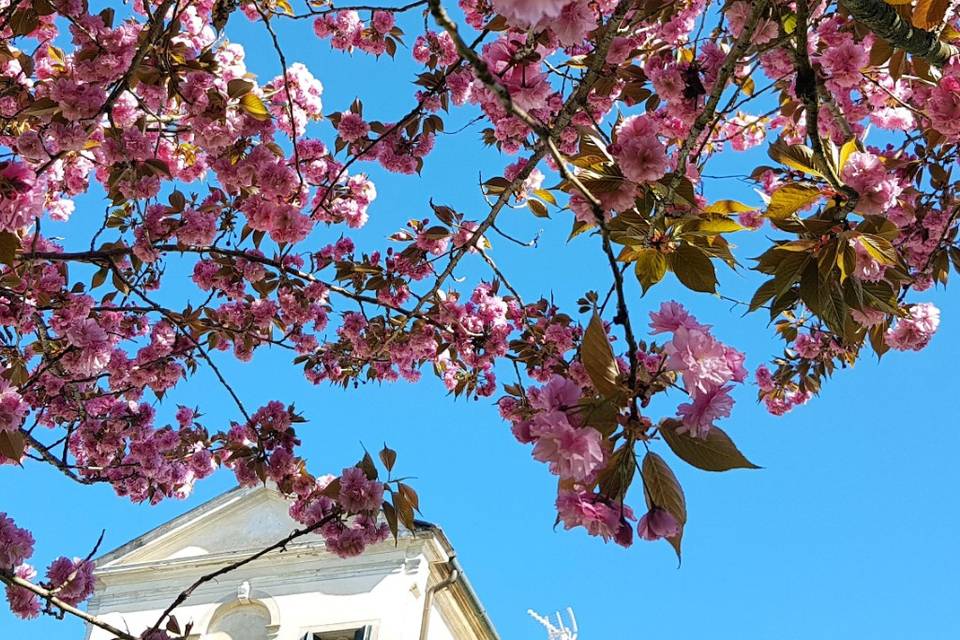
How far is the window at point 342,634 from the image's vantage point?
8883 millimetres

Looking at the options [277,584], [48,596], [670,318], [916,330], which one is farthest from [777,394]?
[277,584]

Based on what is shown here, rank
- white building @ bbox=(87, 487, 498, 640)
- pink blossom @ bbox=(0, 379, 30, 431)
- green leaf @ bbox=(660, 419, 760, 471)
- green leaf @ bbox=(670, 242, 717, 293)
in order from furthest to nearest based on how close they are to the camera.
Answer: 1. white building @ bbox=(87, 487, 498, 640)
2. pink blossom @ bbox=(0, 379, 30, 431)
3. green leaf @ bbox=(670, 242, 717, 293)
4. green leaf @ bbox=(660, 419, 760, 471)

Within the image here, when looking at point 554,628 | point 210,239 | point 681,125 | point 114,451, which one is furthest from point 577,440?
point 554,628

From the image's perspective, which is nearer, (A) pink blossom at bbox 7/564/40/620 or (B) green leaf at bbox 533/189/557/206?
(B) green leaf at bbox 533/189/557/206

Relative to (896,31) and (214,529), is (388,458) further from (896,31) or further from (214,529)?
(214,529)

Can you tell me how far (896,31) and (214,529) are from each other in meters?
10.3

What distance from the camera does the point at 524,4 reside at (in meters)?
1.01

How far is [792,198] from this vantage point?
179 cm

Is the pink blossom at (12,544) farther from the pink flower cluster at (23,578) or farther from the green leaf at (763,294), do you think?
the green leaf at (763,294)

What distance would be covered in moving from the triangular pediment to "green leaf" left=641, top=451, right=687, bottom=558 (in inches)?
377

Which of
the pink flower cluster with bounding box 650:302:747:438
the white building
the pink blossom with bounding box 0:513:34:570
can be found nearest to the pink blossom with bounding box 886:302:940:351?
the pink flower cluster with bounding box 650:302:747:438

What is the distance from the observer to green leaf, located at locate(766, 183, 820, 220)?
1784 mm

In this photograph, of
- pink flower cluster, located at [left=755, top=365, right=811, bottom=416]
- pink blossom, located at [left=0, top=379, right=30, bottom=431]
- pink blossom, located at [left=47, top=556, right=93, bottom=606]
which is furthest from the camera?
pink flower cluster, located at [left=755, top=365, right=811, bottom=416]

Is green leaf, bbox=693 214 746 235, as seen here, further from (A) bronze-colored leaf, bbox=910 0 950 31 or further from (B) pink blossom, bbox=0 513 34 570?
(B) pink blossom, bbox=0 513 34 570
